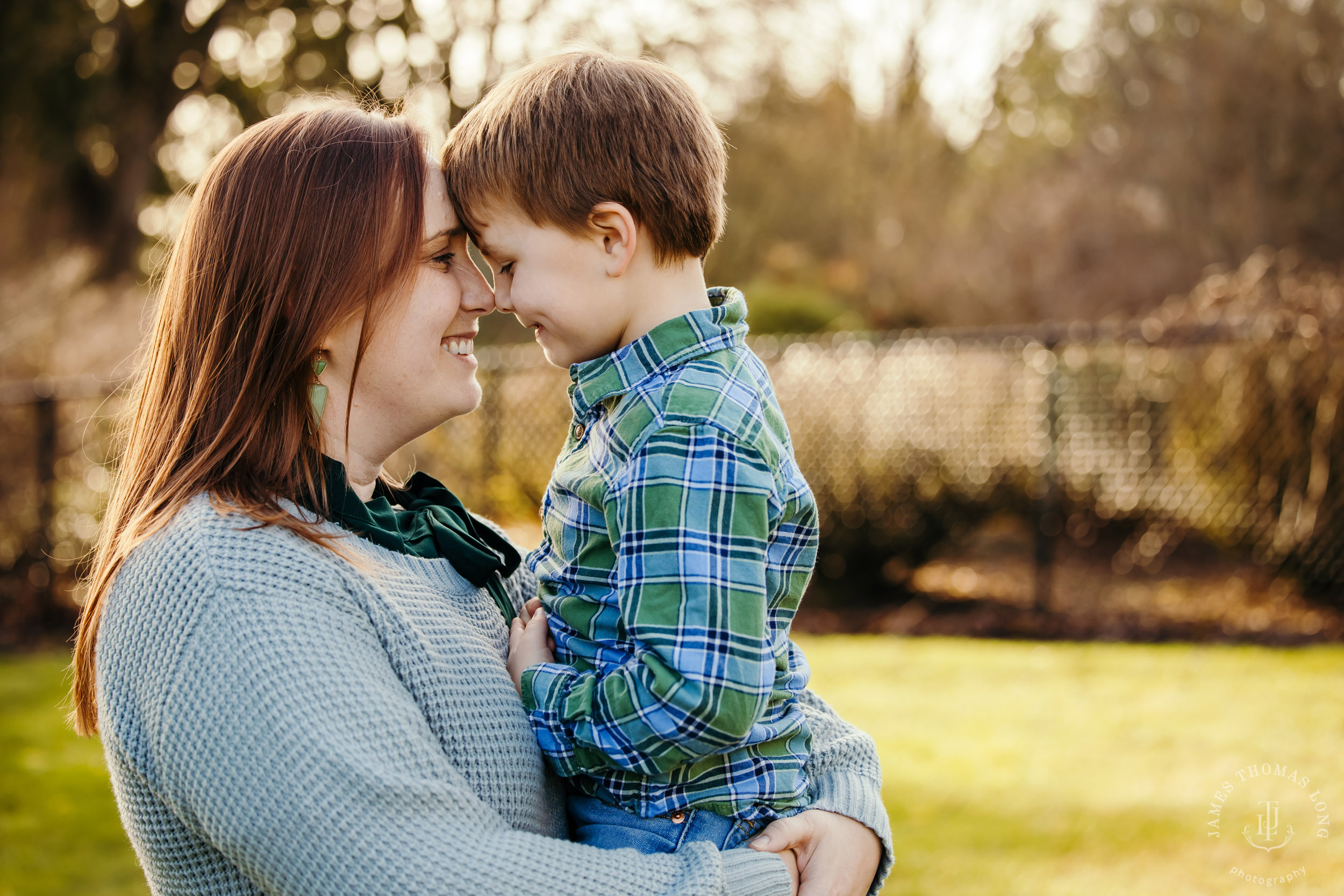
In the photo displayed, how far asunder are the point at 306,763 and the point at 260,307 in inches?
26.0

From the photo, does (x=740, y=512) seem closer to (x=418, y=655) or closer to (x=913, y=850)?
(x=418, y=655)

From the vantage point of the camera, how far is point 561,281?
167cm

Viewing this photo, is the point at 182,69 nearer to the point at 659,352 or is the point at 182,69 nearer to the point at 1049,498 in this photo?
the point at 1049,498

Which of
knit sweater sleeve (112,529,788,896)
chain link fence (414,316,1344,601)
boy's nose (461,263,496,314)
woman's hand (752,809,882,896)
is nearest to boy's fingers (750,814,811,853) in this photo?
woman's hand (752,809,882,896)

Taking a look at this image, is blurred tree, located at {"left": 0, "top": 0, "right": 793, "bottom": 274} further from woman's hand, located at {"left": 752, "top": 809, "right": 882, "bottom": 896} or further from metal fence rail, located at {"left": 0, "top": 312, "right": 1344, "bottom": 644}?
woman's hand, located at {"left": 752, "top": 809, "right": 882, "bottom": 896}

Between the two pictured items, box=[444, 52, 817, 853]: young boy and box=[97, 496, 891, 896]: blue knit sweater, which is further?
box=[444, 52, 817, 853]: young boy

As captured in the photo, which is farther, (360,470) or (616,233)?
(360,470)

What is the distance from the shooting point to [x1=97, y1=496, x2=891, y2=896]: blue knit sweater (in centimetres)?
122

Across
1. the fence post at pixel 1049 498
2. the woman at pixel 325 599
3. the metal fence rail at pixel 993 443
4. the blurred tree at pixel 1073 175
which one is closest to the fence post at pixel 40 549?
the metal fence rail at pixel 993 443

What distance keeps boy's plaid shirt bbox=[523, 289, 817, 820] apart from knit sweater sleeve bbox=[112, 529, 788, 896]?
0.22 meters

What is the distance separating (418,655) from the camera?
56.5 inches

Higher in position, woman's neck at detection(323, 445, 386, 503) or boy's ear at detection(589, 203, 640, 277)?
boy's ear at detection(589, 203, 640, 277)

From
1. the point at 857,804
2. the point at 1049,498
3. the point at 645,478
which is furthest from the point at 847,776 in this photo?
the point at 1049,498

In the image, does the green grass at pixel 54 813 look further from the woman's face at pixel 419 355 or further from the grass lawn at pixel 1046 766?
the woman's face at pixel 419 355
